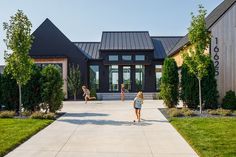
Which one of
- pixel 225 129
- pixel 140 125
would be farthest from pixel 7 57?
pixel 225 129

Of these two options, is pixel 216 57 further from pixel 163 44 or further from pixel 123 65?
pixel 163 44

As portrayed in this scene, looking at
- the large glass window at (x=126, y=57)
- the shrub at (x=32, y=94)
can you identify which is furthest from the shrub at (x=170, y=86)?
the large glass window at (x=126, y=57)

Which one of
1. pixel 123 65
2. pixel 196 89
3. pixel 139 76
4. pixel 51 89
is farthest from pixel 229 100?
pixel 123 65

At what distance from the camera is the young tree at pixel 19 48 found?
17.4m

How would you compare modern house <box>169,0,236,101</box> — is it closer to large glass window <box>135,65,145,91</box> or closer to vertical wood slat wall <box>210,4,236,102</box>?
vertical wood slat wall <box>210,4,236,102</box>

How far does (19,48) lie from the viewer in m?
17.4

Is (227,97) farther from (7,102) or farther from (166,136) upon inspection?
(7,102)

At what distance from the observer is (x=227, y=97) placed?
2009 centimetres

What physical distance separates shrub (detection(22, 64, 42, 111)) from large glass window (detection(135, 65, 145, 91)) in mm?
17771

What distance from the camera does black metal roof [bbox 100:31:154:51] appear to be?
34.9 meters

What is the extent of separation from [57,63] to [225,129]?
21467 mm

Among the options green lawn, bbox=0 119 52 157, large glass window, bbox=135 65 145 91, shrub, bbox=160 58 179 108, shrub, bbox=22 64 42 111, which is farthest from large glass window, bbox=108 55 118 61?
green lawn, bbox=0 119 52 157

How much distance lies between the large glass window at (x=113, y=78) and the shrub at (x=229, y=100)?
16.4 meters

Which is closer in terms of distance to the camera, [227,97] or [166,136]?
[166,136]
